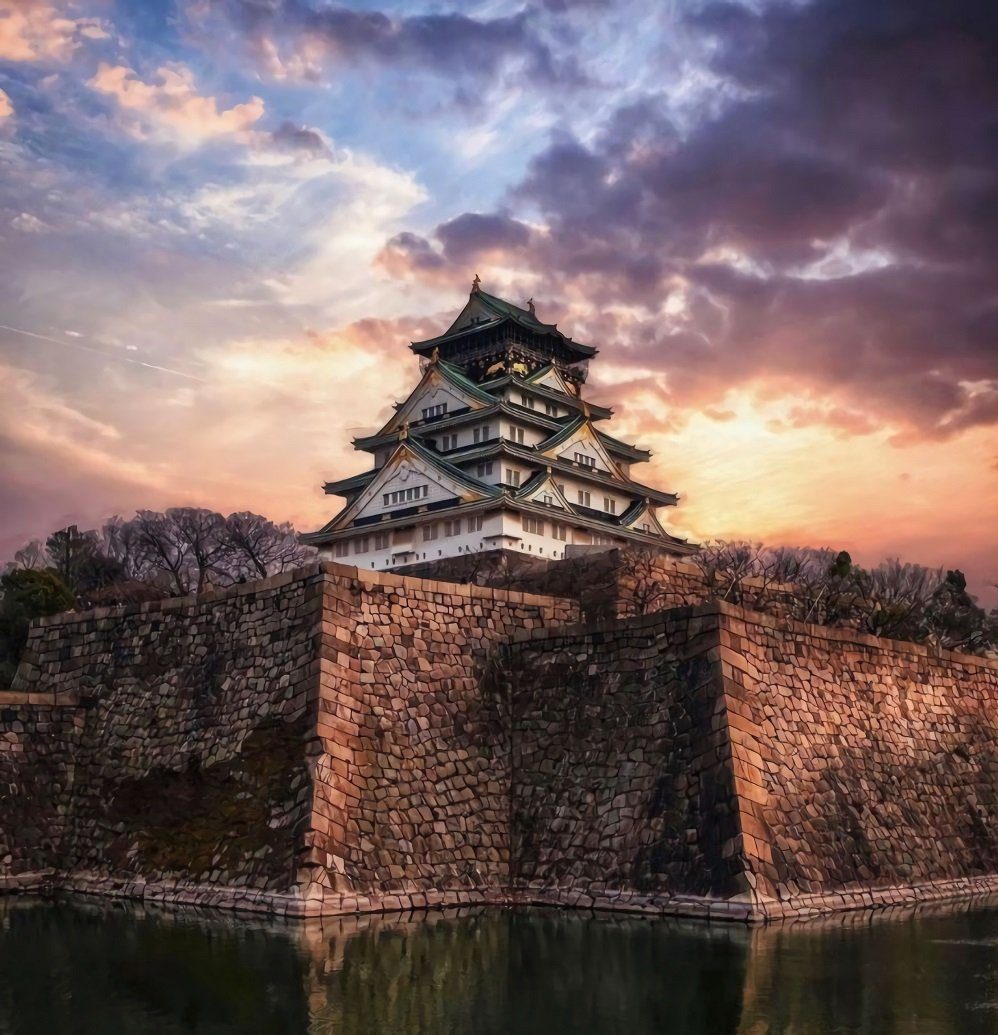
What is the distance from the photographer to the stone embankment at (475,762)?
1519cm

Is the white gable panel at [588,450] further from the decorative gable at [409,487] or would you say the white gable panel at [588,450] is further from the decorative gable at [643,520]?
the decorative gable at [409,487]

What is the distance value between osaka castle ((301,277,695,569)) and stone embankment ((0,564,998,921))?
76.8ft

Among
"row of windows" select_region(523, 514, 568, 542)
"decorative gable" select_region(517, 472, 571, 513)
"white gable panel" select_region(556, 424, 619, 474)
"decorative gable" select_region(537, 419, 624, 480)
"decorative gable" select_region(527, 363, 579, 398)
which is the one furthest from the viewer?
"decorative gable" select_region(527, 363, 579, 398)

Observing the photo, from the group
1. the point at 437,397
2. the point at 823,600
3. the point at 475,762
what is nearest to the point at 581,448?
the point at 437,397

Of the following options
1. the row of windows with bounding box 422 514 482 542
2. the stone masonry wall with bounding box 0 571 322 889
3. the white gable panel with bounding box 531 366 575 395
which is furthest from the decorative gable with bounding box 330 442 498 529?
the stone masonry wall with bounding box 0 571 322 889

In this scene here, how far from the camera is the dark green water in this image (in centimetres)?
1002

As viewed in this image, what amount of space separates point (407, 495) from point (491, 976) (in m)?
34.5

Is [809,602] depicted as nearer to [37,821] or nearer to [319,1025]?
[37,821]

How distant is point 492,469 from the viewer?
44750mm

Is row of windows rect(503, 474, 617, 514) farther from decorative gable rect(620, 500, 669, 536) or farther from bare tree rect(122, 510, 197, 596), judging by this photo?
bare tree rect(122, 510, 197, 596)

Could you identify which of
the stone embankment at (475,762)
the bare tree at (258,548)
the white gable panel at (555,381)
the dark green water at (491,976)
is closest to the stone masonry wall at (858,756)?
the stone embankment at (475,762)

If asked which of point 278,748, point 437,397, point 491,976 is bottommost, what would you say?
point 491,976

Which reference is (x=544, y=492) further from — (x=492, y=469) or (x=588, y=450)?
(x=588, y=450)

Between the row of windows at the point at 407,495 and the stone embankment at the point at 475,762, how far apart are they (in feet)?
83.0
